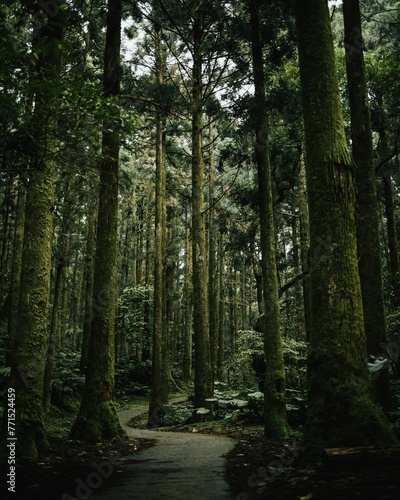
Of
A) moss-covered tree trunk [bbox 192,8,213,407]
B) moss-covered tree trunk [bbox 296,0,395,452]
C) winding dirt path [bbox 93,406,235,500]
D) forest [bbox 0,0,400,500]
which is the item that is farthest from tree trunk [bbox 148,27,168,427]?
moss-covered tree trunk [bbox 296,0,395,452]

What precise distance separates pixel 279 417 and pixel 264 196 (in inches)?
204

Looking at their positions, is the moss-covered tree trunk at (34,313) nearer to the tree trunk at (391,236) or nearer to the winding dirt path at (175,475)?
the winding dirt path at (175,475)

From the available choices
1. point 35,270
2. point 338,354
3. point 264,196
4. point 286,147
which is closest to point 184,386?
point 286,147

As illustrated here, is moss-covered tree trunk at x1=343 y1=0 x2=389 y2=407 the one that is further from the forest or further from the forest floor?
the forest floor

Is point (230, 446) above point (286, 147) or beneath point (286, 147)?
beneath

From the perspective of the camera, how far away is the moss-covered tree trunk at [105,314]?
805 cm

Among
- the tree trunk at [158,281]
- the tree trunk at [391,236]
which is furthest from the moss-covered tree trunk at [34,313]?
the tree trunk at [391,236]

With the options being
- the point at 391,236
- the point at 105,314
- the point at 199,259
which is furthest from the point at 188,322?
the point at 105,314

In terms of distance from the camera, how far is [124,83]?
13.1 meters

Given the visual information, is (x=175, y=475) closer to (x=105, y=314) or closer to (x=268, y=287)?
(x=105, y=314)

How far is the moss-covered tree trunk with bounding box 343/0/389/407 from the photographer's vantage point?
7.96 metres

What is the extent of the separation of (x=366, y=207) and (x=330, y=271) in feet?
14.3

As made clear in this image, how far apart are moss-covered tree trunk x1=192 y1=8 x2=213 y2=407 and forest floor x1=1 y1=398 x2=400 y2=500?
188 inches

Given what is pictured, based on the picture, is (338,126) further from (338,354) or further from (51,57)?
(51,57)
